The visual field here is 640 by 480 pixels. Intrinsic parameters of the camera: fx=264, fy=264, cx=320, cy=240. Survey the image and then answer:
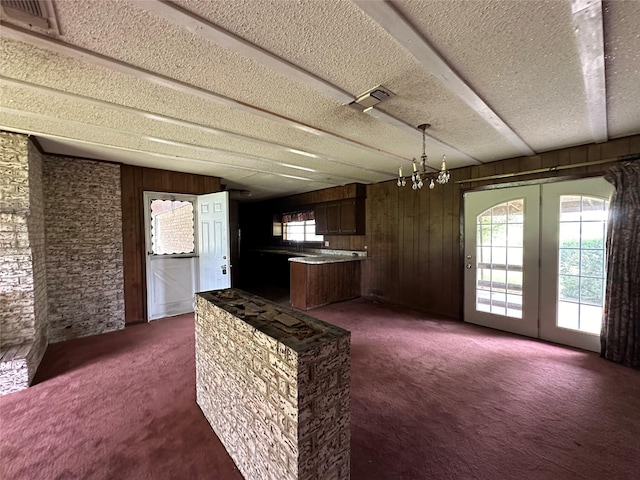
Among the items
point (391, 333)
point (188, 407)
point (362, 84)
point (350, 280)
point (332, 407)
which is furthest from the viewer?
point (350, 280)

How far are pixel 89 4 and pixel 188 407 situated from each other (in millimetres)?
2519

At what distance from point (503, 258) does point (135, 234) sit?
5387 millimetres

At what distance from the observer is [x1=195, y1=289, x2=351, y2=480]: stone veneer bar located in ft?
3.70

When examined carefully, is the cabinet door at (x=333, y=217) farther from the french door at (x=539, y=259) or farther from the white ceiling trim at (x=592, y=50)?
the white ceiling trim at (x=592, y=50)

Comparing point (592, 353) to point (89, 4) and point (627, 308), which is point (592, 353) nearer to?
point (627, 308)

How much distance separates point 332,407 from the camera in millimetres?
1223

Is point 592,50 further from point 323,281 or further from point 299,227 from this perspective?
point 299,227

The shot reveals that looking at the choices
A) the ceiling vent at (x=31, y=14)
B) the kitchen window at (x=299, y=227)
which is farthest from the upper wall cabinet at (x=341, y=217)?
the ceiling vent at (x=31, y=14)

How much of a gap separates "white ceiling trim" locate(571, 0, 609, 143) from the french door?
1.26 meters

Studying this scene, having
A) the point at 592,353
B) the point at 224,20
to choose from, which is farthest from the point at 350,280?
the point at 224,20

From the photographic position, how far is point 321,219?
615cm

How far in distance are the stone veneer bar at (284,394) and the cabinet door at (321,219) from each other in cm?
445

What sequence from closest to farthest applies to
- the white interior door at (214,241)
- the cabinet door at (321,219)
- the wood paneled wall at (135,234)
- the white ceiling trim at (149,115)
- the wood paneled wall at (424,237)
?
the white ceiling trim at (149,115) < the wood paneled wall at (424,237) < the wood paneled wall at (135,234) < the white interior door at (214,241) < the cabinet door at (321,219)

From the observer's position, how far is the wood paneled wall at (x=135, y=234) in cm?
393
